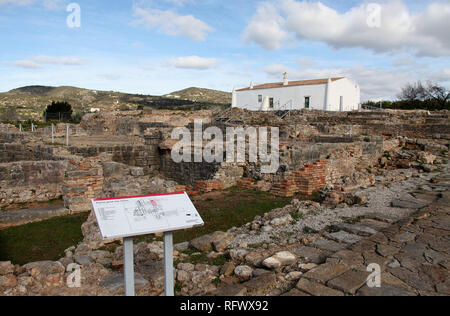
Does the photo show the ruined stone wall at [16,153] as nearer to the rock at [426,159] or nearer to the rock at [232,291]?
the rock at [232,291]

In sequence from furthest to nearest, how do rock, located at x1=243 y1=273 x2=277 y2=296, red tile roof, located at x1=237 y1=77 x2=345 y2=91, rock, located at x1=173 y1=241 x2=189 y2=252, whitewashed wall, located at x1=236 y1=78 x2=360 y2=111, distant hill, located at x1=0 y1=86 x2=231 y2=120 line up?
1. distant hill, located at x1=0 y1=86 x2=231 y2=120
2. red tile roof, located at x1=237 y1=77 x2=345 y2=91
3. whitewashed wall, located at x1=236 y1=78 x2=360 y2=111
4. rock, located at x1=173 y1=241 x2=189 y2=252
5. rock, located at x1=243 y1=273 x2=277 y2=296

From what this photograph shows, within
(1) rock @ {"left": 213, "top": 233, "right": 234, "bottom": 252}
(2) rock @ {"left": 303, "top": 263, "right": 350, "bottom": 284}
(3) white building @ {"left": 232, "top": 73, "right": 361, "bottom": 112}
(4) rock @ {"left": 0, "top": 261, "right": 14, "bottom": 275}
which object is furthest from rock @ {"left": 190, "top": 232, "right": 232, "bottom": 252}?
(3) white building @ {"left": 232, "top": 73, "right": 361, "bottom": 112}

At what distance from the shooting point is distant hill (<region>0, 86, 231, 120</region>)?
1719 inches

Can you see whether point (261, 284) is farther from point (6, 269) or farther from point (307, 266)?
point (6, 269)

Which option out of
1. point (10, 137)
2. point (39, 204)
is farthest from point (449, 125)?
point (10, 137)

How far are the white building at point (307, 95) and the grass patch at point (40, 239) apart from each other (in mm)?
27481

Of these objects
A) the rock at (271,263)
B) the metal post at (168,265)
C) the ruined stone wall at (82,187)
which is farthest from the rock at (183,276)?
the ruined stone wall at (82,187)

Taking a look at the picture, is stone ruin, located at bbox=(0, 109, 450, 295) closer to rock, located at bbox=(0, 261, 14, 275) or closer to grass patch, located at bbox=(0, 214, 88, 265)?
rock, located at bbox=(0, 261, 14, 275)

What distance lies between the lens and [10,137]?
14414mm

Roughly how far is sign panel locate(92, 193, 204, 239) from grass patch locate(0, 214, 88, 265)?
2.39 metres

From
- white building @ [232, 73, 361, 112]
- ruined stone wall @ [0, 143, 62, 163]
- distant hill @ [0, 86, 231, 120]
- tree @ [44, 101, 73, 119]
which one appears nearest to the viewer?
ruined stone wall @ [0, 143, 62, 163]

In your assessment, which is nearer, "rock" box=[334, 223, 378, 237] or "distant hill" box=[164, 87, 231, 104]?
"rock" box=[334, 223, 378, 237]

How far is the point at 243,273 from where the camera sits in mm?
3342
